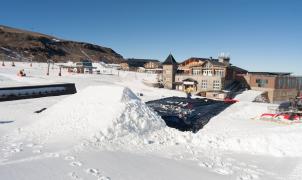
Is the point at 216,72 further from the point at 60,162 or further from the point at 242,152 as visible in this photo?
the point at 60,162

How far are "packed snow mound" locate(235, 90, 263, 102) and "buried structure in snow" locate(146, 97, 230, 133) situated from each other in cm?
1393

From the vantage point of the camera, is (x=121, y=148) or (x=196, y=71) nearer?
(x=121, y=148)

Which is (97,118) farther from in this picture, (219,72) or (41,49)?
(41,49)

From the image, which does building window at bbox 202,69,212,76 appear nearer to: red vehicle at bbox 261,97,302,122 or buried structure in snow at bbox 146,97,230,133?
buried structure in snow at bbox 146,97,230,133

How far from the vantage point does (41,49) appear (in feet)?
415

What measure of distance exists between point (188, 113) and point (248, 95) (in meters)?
23.5

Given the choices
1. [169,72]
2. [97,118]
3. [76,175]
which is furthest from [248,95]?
[76,175]

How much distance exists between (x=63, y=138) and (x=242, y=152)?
825cm

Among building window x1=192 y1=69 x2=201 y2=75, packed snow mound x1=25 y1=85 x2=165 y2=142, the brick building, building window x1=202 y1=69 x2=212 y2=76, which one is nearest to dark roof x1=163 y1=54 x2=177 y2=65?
building window x1=192 y1=69 x2=201 y2=75

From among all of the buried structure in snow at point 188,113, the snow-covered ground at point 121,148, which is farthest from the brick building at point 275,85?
the snow-covered ground at point 121,148

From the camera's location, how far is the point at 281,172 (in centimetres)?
973

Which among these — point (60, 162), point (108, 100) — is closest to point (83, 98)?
point (108, 100)

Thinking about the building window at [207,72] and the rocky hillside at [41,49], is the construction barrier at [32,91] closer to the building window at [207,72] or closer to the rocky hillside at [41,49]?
the building window at [207,72]

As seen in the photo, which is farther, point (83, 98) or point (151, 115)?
point (83, 98)
